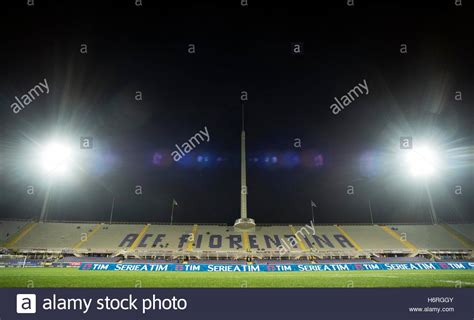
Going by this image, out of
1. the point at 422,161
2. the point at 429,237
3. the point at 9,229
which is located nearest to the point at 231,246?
the point at 429,237

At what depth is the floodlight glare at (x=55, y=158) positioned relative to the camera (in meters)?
27.8

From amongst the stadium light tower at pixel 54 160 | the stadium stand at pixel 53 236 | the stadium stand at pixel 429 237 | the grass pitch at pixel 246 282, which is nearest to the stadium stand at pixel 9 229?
the stadium stand at pixel 53 236

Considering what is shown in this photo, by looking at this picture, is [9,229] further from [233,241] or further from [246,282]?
[246,282]

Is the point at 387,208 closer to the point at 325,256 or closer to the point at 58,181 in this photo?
the point at 325,256

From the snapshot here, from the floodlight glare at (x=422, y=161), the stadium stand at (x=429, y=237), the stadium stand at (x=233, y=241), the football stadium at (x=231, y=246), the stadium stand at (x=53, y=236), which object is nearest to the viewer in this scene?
the football stadium at (x=231, y=246)

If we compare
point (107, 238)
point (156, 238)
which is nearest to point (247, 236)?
point (156, 238)

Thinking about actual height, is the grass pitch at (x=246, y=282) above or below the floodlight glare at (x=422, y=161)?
below

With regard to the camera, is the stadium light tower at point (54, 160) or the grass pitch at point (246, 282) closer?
the grass pitch at point (246, 282)

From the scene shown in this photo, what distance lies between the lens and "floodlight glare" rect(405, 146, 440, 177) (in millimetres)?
28837

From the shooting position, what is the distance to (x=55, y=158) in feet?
94.1

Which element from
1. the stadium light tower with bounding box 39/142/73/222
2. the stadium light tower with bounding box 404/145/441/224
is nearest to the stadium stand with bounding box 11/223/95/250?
the stadium light tower with bounding box 39/142/73/222

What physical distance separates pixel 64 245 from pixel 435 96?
3532 cm

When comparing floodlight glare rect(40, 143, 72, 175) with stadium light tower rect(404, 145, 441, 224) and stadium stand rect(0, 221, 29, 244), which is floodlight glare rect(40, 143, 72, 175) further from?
stadium light tower rect(404, 145, 441, 224)

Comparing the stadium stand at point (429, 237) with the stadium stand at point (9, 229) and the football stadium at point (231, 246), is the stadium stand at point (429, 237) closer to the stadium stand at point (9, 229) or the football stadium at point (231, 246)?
the football stadium at point (231, 246)
